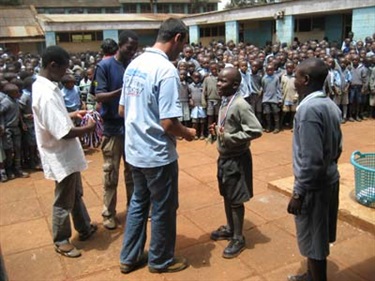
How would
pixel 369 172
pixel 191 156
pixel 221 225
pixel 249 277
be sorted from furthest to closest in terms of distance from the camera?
1. pixel 191 156
2. pixel 221 225
3. pixel 369 172
4. pixel 249 277

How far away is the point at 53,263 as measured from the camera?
3.42m

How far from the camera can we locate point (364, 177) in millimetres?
3795

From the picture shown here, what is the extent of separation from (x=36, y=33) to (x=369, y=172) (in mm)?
27249

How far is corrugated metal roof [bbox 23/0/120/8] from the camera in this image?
42247 mm

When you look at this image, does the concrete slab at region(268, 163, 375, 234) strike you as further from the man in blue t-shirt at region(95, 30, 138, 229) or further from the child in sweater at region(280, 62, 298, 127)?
the child in sweater at region(280, 62, 298, 127)

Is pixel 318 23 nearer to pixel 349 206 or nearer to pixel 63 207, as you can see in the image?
pixel 349 206

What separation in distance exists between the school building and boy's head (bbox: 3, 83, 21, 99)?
14.2 m

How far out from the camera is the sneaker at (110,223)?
401 centimetres

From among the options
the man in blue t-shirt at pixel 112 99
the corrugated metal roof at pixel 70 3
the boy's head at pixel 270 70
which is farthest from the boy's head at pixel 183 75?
the corrugated metal roof at pixel 70 3

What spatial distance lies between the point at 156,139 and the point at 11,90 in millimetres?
4062

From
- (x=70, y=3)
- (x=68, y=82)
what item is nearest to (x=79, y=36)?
(x=70, y=3)

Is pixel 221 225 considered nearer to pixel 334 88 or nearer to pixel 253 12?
pixel 334 88

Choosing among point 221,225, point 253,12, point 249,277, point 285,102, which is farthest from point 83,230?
point 253,12

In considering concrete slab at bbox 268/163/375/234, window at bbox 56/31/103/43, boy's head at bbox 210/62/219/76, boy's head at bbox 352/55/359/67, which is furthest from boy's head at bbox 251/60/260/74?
window at bbox 56/31/103/43
